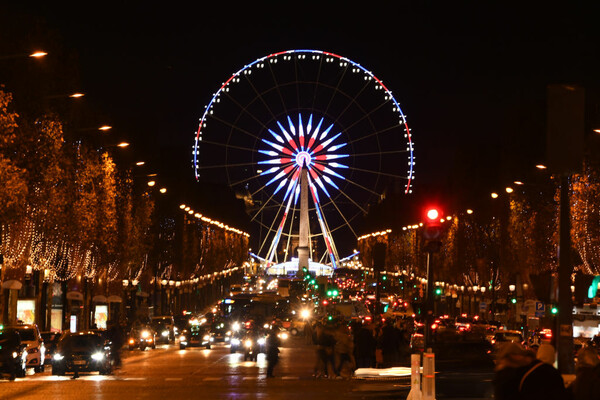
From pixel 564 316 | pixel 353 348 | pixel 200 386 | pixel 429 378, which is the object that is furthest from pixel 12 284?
pixel 564 316

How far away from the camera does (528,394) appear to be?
10211 mm

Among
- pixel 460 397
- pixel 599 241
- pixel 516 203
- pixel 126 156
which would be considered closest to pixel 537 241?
pixel 516 203

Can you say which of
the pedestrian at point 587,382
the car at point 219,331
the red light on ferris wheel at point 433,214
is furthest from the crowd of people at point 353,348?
the pedestrian at point 587,382

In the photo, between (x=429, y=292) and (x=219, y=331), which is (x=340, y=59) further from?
(x=429, y=292)

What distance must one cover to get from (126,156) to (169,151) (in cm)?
4091

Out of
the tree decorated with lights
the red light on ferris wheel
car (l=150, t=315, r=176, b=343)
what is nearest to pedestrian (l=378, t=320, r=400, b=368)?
the tree decorated with lights

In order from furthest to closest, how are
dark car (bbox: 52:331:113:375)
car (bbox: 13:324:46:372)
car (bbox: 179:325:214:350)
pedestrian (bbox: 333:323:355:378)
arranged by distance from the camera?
car (bbox: 179:325:214:350)
car (bbox: 13:324:46:372)
dark car (bbox: 52:331:113:375)
pedestrian (bbox: 333:323:355:378)

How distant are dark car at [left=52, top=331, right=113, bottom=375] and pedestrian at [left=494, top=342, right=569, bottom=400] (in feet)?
96.6

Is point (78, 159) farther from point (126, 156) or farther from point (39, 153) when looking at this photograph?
point (126, 156)

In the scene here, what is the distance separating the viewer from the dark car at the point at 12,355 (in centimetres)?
3584

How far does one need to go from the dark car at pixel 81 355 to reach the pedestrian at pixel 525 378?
29.5 metres

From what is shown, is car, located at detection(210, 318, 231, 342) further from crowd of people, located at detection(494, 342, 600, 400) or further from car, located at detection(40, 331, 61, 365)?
crowd of people, located at detection(494, 342, 600, 400)

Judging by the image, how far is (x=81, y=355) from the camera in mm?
39156

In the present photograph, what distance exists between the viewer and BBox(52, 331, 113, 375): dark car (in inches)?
1527
